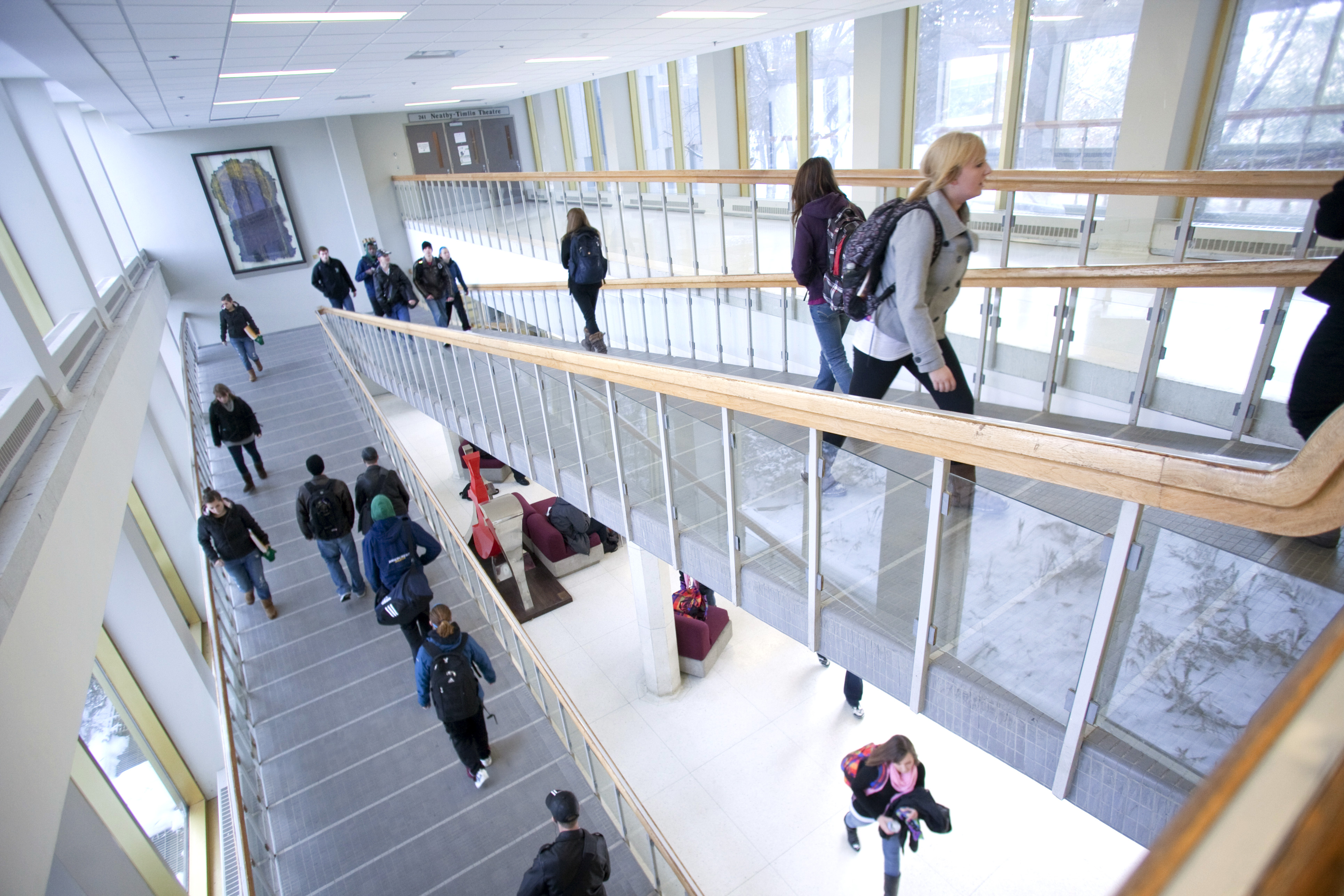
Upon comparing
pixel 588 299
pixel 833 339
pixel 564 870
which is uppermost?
pixel 833 339

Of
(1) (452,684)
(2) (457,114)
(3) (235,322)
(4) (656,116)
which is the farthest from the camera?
(2) (457,114)

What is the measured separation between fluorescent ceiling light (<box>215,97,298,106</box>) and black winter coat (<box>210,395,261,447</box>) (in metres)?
5.31

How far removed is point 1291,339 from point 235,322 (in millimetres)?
12901

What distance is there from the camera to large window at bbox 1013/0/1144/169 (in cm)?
772

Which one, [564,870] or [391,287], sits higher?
[391,287]

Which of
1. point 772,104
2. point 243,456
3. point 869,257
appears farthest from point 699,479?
point 772,104

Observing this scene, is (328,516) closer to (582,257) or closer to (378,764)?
(378,764)

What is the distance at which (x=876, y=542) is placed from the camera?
9.10 ft

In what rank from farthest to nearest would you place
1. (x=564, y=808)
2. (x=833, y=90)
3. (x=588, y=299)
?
(x=833, y=90)
(x=588, y=299)
(x=564, y=808)

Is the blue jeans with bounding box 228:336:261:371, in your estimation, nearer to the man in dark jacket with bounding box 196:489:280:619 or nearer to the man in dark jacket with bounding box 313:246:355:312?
the man in dark jacket with bounding box 313:246:355:312

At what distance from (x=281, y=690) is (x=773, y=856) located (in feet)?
14.6

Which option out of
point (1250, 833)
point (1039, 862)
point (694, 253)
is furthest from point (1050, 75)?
point (1250, 833)

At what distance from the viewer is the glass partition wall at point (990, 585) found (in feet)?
6.06

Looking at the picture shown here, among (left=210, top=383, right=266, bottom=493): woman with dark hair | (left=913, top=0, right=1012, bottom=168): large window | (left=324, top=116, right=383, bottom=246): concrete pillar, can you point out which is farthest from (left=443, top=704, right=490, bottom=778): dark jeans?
(left=324, top=116, right=383, bottom=246): concrete pillar
